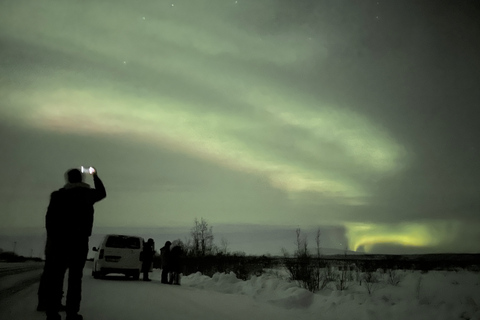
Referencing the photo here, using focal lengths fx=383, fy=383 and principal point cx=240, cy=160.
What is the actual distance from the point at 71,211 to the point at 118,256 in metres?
12.2

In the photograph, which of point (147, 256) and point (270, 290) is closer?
Result: point (270, 290)

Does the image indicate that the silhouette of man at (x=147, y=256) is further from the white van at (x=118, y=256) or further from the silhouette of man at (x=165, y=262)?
the silhouette of man at (x=165, y=262)

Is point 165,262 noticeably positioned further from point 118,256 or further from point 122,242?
point 122,242

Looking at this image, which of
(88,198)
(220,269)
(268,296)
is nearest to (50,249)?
(88,198)

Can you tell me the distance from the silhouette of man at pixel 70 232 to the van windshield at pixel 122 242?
1187cm

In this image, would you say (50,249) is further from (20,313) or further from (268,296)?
(268,296)

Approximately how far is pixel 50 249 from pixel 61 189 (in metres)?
0.86

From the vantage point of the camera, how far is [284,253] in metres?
17.7

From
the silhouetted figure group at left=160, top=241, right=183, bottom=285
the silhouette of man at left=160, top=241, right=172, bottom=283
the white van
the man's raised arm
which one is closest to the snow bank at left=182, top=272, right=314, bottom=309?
the silhouetted figure group at left=160, top=241, right=183, bottom=285

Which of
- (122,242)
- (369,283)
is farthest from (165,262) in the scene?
(369,283)

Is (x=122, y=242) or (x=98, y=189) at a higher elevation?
(x=98, y=189)

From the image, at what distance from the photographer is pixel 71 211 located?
5.25 m

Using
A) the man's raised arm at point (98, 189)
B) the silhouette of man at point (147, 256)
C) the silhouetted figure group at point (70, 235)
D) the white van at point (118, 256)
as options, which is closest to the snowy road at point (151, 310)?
the silhouetted figure group at point (70, 235)

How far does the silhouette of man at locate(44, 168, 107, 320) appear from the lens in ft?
16.9
